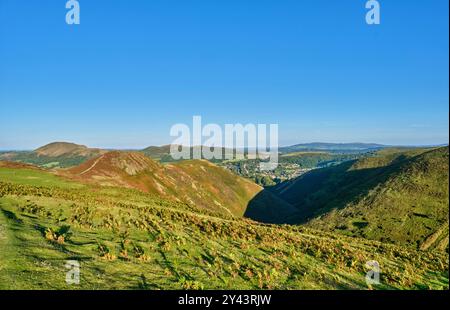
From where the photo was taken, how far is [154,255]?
893 inches

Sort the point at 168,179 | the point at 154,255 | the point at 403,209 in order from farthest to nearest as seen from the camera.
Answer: the point at 168,179
the point at 403,209
the point at 154,255

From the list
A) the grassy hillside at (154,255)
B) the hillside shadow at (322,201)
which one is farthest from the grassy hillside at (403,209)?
the grassy hillside at (154,255)

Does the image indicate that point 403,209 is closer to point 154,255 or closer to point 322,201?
point 322,201

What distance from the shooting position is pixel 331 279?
25.3m

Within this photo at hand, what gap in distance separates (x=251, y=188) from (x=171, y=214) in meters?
124

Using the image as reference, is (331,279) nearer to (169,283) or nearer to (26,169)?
(169,283)

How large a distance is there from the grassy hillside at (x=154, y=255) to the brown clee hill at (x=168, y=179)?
1439 inches

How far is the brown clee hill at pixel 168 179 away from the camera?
265ft

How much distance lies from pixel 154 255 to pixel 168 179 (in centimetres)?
8459

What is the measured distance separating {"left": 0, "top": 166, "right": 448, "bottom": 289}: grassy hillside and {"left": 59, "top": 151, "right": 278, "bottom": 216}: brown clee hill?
36.6m

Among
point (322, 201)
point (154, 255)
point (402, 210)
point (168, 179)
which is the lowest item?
point (322, 201)

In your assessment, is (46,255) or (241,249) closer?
(46,255)

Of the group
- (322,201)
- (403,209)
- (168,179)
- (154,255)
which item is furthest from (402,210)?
(154,255)
